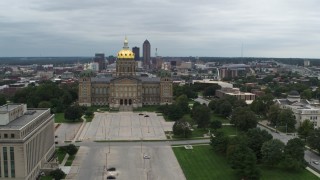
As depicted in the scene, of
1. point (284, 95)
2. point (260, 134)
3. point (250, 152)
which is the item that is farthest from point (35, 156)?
point (284, 95)

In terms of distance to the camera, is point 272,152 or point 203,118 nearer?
point 272,152

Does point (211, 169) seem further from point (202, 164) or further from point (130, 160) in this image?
point (130, 160)

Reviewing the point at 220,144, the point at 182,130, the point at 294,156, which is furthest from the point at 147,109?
the point at 294,156

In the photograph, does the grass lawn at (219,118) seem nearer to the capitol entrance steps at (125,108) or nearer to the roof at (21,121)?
the capitol entrance steps at (125,108)

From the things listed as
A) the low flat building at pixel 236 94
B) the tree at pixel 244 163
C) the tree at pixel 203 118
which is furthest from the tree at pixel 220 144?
the low flat building at pixel 236 94

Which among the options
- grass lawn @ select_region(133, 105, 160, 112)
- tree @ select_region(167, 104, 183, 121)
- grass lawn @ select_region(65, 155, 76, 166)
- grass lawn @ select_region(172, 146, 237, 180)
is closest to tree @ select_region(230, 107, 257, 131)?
A: grass lawn @ select_region(172, 146, 237, 180)

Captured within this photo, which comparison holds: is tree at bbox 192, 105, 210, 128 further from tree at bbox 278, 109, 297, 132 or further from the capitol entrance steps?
the capitol entrance steps
